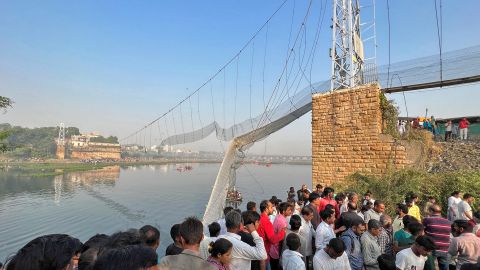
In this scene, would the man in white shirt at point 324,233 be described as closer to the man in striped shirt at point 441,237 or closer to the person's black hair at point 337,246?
the person's black hair at point 337,246

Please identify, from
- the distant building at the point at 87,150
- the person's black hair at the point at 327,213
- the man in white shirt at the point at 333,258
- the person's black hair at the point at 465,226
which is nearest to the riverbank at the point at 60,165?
the distant building at the point at 87,150

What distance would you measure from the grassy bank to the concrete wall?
48 cm

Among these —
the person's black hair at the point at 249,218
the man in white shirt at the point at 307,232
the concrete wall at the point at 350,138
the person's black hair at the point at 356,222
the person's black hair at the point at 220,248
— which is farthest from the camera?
the concrete wall at the point at 350,138

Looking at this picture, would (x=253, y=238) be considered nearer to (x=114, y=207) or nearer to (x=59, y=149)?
(x=114, y=207)

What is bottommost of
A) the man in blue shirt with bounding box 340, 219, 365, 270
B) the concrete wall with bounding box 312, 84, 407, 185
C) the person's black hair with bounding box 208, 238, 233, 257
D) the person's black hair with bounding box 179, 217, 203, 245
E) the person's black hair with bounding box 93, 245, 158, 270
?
the man in blue shirt with bounding box 340, 219, 365, 270

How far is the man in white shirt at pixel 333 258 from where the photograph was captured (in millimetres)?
2680

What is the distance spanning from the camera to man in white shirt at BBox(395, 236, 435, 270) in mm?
2746

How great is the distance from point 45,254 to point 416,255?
125 inches

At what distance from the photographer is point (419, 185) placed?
7098 mm

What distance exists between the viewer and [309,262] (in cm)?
410

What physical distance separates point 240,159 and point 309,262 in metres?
5.41

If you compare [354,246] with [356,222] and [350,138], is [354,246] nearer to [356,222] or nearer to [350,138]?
[356,222]

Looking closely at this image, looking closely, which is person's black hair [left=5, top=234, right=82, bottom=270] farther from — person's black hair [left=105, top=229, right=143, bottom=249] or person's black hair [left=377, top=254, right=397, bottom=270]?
person's black hair [left=377, top=254, right=397, bottom=270]

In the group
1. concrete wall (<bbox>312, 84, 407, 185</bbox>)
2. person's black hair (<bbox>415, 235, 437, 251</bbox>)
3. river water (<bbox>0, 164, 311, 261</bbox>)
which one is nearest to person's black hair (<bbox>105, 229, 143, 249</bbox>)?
person's black hair (<bbox>415, 235, 437, 251</bbox>)
